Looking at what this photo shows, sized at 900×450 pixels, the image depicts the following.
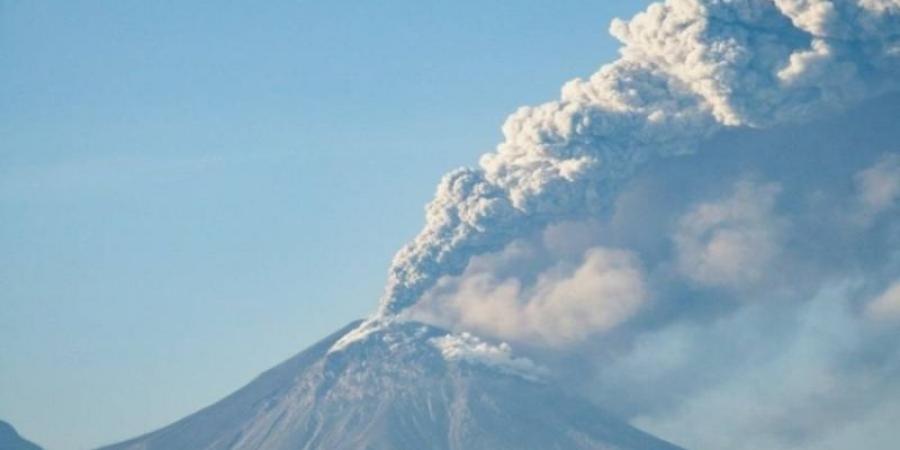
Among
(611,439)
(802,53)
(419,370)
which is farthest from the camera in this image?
(419,370)

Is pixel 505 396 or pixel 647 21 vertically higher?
pixel 647 21

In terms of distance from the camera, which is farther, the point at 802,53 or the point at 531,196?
the point at 531,196

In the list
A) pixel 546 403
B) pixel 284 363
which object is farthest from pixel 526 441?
pixel 284 363

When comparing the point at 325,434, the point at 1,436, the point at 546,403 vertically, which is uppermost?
the point at 546,403

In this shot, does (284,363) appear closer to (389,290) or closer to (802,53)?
(389,290)
